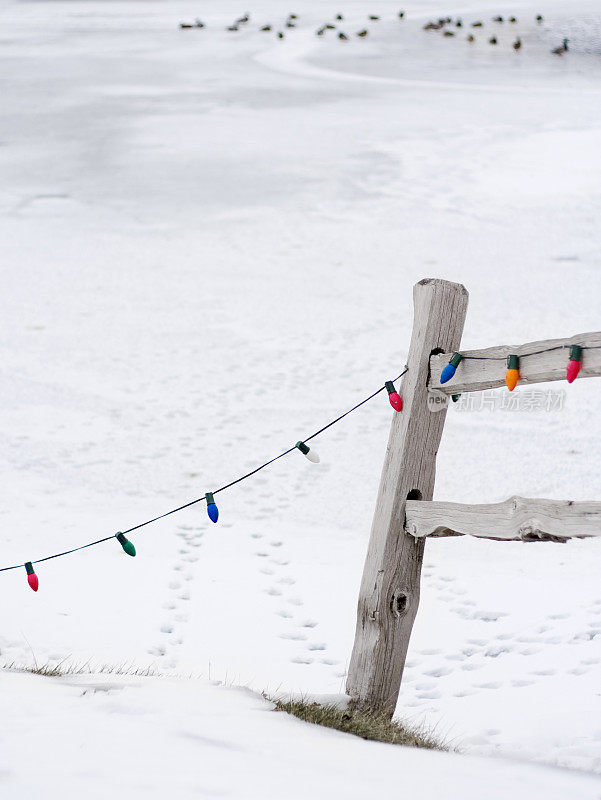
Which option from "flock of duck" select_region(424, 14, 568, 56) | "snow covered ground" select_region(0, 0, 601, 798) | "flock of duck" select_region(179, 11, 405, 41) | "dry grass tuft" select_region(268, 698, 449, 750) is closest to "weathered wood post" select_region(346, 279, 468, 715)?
"dry grass tuft" select_region(268, 698, 449, 750)

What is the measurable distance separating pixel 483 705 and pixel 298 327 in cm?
561

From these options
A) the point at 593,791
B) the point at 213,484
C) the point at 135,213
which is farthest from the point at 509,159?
the point at 593,791

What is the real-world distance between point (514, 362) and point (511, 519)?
517 mm

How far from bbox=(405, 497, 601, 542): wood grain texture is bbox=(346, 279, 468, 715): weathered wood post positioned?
96 mm

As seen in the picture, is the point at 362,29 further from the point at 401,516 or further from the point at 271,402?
the point at 401,516

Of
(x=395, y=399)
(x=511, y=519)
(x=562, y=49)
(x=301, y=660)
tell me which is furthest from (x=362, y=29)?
(x=511, y=519)

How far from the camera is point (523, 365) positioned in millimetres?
3129

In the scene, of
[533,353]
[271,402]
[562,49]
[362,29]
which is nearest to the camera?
[533,353]

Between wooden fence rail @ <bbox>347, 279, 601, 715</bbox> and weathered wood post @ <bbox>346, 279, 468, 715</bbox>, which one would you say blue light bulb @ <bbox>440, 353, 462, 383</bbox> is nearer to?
wooden fence rail @ <bbox>347, 279, 601, 715</bbox>

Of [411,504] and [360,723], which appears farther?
[411,504]

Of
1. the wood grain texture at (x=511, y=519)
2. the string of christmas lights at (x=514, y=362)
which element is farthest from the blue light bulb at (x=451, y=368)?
the wood grain texture at (x=511, y=519)

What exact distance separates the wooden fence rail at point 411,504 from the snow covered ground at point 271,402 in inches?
19.6

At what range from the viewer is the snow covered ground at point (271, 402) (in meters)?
3.69

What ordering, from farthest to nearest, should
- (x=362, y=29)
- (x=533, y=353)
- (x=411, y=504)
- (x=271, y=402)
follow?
(x=362, y=29) < (x=271, y=402) < (x=411, y=504) < (x=533, y=353)
